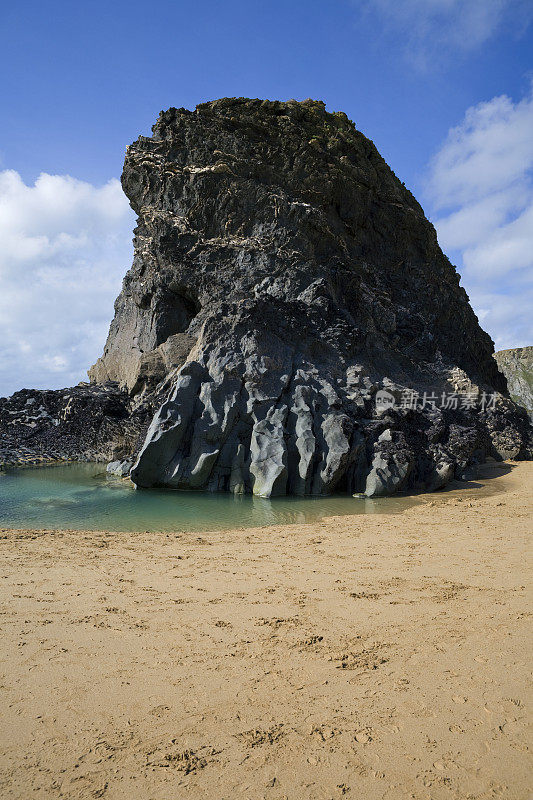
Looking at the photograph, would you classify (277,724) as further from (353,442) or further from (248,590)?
(353,442)

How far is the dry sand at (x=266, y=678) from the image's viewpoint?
98.1 inches

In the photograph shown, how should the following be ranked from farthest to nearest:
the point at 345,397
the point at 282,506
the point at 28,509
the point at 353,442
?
1. the point at 345,397
2. the point at 353,442
3. the point at 282,506
4. the point at 28,509

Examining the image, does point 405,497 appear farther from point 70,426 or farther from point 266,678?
point 70,426

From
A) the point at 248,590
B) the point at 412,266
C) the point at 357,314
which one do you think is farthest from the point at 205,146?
the point at 248,590

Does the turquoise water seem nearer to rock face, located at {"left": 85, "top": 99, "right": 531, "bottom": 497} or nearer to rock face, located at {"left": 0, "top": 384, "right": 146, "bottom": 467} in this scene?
rock face, located at {"left": 85, "top": 99, "right": 531, "bottom": 497}

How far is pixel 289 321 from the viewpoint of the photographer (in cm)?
1783

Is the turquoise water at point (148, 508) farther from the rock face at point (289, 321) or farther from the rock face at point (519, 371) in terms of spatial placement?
the rock face at point (519, 371)

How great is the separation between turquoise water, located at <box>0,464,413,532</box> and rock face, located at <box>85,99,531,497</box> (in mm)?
972

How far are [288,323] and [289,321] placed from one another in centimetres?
12

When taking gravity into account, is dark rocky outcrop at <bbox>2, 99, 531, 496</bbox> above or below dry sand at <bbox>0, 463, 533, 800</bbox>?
above

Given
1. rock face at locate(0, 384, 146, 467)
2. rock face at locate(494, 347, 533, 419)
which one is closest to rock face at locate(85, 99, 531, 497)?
rock face at locate(0, 384, 146, 467)

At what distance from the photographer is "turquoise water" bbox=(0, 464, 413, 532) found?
1029 centimetres

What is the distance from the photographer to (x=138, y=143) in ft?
77.8

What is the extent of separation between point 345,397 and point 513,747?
14058 mm
